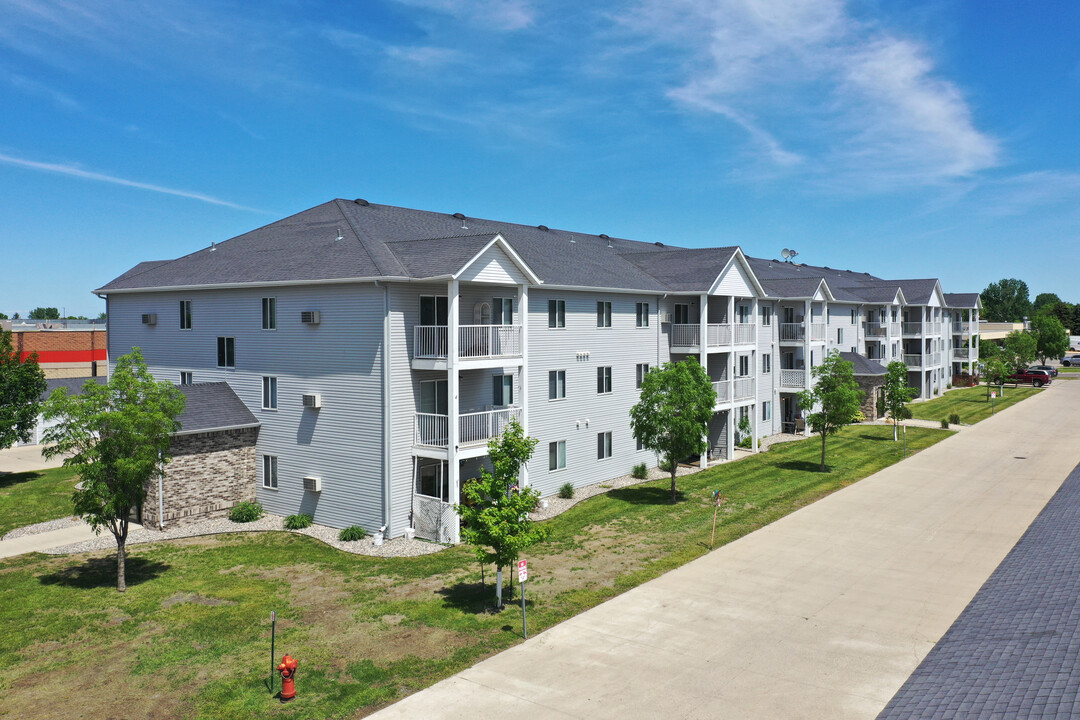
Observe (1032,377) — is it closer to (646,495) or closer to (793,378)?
(793,378)

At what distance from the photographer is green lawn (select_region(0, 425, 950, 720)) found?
13.6m

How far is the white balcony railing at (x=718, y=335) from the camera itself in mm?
37125

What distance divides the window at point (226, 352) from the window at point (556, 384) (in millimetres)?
12468

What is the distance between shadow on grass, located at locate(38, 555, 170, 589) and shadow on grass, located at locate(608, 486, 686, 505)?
16773mm

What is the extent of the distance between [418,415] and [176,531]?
358 inches

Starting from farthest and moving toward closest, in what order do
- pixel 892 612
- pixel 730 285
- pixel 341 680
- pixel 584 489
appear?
pixel 730 285, pixel 584 489, pixel 892 612, pixel 341 680

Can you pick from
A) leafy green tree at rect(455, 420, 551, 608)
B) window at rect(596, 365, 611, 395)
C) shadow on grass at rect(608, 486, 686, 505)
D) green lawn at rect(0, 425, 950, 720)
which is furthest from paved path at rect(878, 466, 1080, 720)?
window at rect(596, 365, 611, 395)

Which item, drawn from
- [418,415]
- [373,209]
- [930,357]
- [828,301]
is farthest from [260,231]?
[930,357]

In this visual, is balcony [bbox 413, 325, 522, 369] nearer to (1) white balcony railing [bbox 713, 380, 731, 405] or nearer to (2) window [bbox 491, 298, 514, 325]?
(2) window [bbox 491, 298, 514, 325]

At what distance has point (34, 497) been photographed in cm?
2964

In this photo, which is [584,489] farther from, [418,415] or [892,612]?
[892,612]

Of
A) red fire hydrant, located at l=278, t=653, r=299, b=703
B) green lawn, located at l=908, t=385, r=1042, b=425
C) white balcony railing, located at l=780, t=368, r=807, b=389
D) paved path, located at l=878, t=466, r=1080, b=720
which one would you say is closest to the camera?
paved path, located at l=878, t=466, r=1080, b=720

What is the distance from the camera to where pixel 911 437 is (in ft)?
148

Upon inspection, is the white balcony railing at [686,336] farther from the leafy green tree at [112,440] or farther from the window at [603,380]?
the leafy green tree at [112,440]
